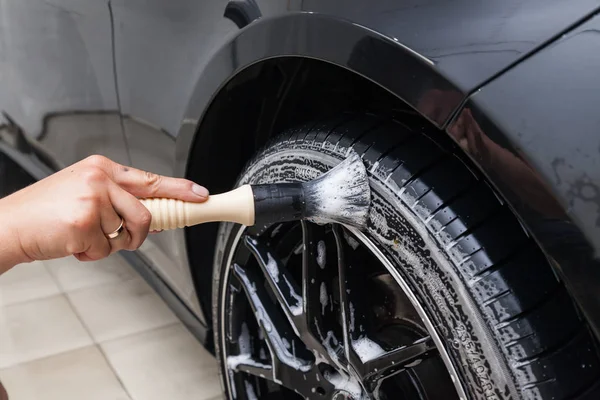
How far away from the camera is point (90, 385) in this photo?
1618 mm

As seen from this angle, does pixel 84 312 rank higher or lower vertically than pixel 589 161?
higher

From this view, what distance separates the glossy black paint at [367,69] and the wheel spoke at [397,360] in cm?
24

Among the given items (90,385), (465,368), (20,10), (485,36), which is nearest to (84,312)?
(90,385)

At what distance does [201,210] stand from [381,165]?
9.5 inches

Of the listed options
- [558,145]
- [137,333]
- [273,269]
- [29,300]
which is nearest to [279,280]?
[273,269]

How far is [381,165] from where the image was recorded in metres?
0.79

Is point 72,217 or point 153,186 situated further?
point 153,186

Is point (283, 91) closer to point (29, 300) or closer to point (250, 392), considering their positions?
point (250, 392)

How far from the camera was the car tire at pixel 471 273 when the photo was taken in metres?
0.67

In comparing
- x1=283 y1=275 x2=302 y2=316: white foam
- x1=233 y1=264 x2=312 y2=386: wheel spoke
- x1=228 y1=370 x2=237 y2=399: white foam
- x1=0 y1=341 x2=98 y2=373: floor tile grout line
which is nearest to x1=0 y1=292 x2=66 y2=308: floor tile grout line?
x1=0 y1=341 x2=98 y2=373: floor tile grout line

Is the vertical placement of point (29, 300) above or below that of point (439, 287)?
above

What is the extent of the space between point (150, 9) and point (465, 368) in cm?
81

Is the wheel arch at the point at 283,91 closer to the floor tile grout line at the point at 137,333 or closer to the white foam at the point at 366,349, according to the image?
the white foam at the point at 366,349

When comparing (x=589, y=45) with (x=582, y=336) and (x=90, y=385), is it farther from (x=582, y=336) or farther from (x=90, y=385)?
(x=90, y=385)
